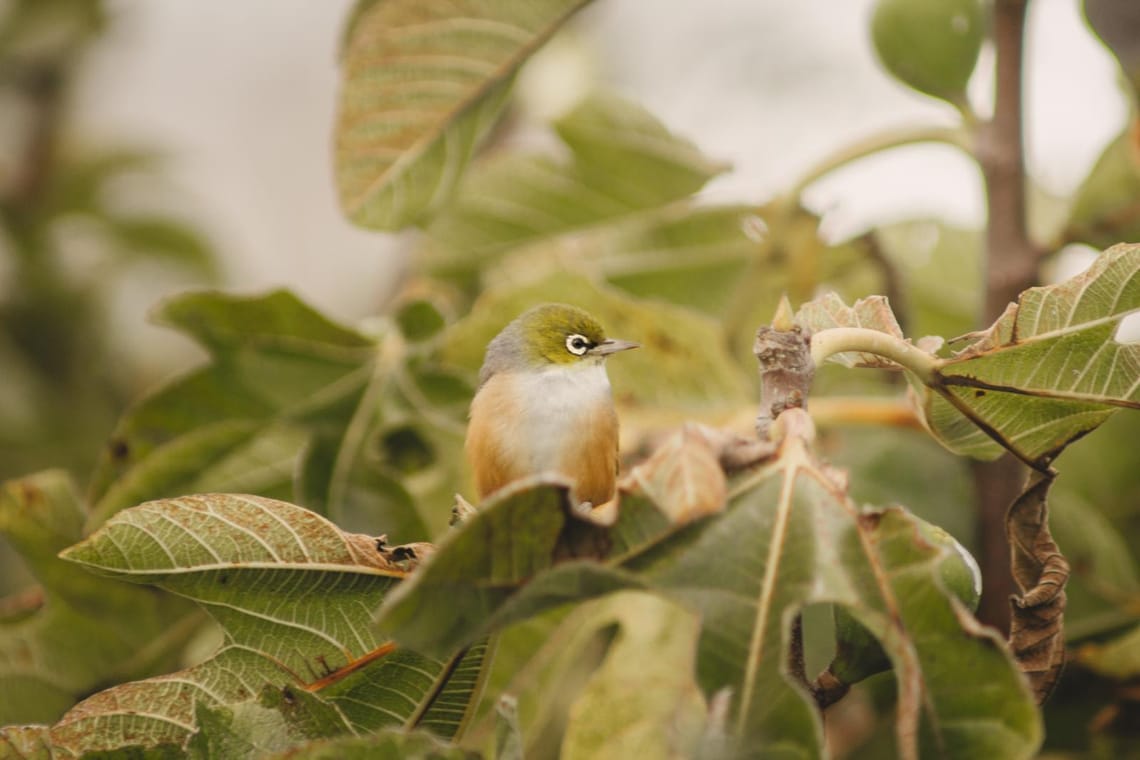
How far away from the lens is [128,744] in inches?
35.7

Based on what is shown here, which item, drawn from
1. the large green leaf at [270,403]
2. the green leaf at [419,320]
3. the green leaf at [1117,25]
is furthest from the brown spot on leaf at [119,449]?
the green leaf at [1117,25]

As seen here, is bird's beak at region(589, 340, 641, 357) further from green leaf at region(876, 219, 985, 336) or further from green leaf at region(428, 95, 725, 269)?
green leaf at region(876, 219, 985, 336)

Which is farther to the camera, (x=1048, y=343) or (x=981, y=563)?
(x=981, y=563)

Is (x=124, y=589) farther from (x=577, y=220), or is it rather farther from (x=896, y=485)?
(x=896, y=485)

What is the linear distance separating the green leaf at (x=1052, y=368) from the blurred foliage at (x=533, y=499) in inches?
1.1

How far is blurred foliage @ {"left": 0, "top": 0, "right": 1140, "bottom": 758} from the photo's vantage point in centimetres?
75

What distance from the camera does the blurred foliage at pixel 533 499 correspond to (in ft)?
2.47

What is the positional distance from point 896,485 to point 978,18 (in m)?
0.68

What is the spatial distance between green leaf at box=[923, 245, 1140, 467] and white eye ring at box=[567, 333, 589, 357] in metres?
0.67

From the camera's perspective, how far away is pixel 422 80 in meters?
1.39

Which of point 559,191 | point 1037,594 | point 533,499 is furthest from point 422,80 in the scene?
point 1037,594

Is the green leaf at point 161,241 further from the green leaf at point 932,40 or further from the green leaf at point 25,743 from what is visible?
the green leaf at point 25,743

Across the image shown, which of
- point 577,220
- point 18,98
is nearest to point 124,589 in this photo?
point 577,220

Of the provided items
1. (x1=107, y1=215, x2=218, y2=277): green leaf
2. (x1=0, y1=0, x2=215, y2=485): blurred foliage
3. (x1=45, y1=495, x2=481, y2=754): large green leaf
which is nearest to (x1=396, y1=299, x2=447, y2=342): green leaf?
(x1=45, y1=495, x2=481, y2=754): large green leaf
